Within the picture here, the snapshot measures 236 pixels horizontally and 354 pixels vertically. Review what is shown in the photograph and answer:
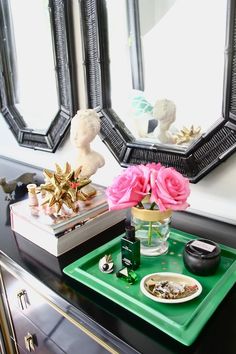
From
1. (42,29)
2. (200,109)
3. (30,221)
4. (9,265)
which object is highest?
(42,29)

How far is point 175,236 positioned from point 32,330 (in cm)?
46

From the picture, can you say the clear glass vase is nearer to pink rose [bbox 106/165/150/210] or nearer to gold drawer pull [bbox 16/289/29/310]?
pink rose [bbox 106/165/150/210]

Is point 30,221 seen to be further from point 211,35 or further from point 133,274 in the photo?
point 211,35

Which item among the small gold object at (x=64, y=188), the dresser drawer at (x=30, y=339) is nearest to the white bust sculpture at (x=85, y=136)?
the small gold object at (x=64, y=188)

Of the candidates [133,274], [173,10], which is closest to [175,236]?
[133,274]

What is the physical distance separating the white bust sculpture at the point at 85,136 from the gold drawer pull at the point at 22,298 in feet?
1.14

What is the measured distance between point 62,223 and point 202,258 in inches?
13.4

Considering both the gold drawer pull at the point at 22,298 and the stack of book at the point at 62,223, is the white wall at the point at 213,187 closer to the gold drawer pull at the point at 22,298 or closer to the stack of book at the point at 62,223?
the stack of book at the point at 62,223

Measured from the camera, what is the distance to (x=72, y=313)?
58 cm

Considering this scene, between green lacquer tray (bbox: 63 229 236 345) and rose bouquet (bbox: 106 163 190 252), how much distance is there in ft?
0.46

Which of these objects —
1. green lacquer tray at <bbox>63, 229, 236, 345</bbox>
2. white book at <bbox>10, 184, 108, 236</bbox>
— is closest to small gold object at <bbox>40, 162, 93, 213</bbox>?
white book at <bbox>10, 184, 108, 236</bbox>

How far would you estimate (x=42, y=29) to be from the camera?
3.65 feet

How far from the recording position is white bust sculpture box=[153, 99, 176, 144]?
845mm

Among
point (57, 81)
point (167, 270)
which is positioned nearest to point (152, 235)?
point (167, 270)
